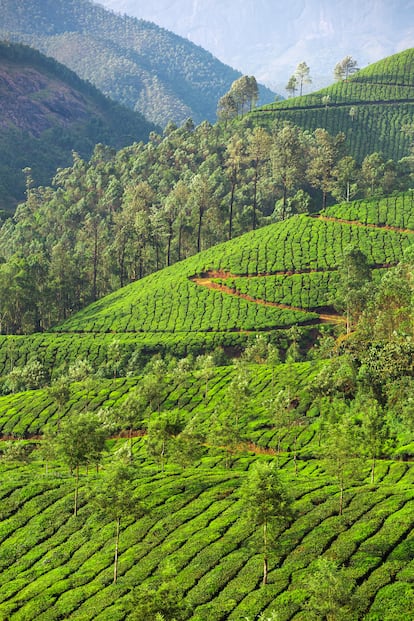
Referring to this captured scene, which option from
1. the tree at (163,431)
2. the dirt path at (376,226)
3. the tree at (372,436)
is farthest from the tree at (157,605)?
the dirt path at (376,226)

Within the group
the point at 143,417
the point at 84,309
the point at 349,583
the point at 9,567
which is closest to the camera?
the point at 349,583

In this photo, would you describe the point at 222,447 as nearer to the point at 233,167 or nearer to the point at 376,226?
the point at 376,226

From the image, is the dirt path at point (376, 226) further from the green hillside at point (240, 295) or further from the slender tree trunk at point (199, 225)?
the slender tree trunk at point (199, 225)

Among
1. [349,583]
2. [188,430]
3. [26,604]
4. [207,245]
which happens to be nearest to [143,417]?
[188,430]

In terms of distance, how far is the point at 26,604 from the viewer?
44.3 meters

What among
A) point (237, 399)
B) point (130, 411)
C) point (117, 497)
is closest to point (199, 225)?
point (237, 399)

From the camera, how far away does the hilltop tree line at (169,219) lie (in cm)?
14212

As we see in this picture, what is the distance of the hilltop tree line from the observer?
142 meters

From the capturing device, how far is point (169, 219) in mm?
154125

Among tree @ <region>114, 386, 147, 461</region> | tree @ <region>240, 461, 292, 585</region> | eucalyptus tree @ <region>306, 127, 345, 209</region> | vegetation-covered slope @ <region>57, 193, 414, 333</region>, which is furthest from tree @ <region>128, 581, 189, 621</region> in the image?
eucalyptus tree @ <region>306, 127, 345, 209</region>

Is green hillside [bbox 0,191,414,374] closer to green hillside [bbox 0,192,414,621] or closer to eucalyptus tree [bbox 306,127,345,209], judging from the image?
green hillside [bbox 0,192,414,621]

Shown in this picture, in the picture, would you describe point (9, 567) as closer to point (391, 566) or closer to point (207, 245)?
point (391, 566)

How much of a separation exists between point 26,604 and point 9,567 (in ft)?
21.3

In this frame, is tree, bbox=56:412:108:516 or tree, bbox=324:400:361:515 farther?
tree, bbox=56:412:108:516
